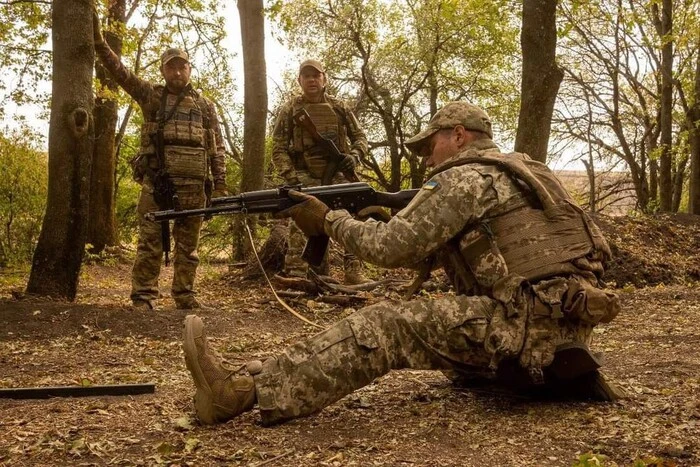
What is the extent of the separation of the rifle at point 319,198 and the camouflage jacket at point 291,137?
4.32 meters

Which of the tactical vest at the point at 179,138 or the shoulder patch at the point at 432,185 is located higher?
the tactical vest at the point at 179,138

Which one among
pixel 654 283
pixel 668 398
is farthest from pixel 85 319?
pixel 654 283

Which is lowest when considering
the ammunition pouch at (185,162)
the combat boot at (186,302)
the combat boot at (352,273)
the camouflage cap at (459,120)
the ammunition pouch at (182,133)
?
the combat boot at (186,302)

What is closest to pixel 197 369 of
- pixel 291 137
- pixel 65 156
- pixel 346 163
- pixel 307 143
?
pixel 65 156

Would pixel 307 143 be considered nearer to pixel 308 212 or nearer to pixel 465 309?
pixel 308 212

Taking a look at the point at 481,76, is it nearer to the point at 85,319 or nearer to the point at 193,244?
the point at 193,244

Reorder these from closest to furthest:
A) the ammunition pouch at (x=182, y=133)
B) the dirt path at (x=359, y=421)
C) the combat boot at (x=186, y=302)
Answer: the dirt path at (x=359, y=421) < the ammunition pouch at (x=182, y=133) < the combat boot at (x=186, y=302)

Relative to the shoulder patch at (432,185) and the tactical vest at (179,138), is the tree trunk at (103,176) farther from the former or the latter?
the shoulder patch at (432,185)

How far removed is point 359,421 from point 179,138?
4.37 m

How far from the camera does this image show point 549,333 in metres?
3.49

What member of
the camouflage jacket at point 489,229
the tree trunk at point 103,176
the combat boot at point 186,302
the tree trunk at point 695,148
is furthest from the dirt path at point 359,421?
the tree trunk at point 695,148

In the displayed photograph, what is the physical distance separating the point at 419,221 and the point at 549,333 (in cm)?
83

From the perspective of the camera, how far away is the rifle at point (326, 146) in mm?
8172

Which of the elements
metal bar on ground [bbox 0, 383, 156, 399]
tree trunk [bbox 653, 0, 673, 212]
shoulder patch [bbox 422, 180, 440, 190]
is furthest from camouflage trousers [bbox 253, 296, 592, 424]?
tree trunk [bbox 653, 0, 673, 212]
